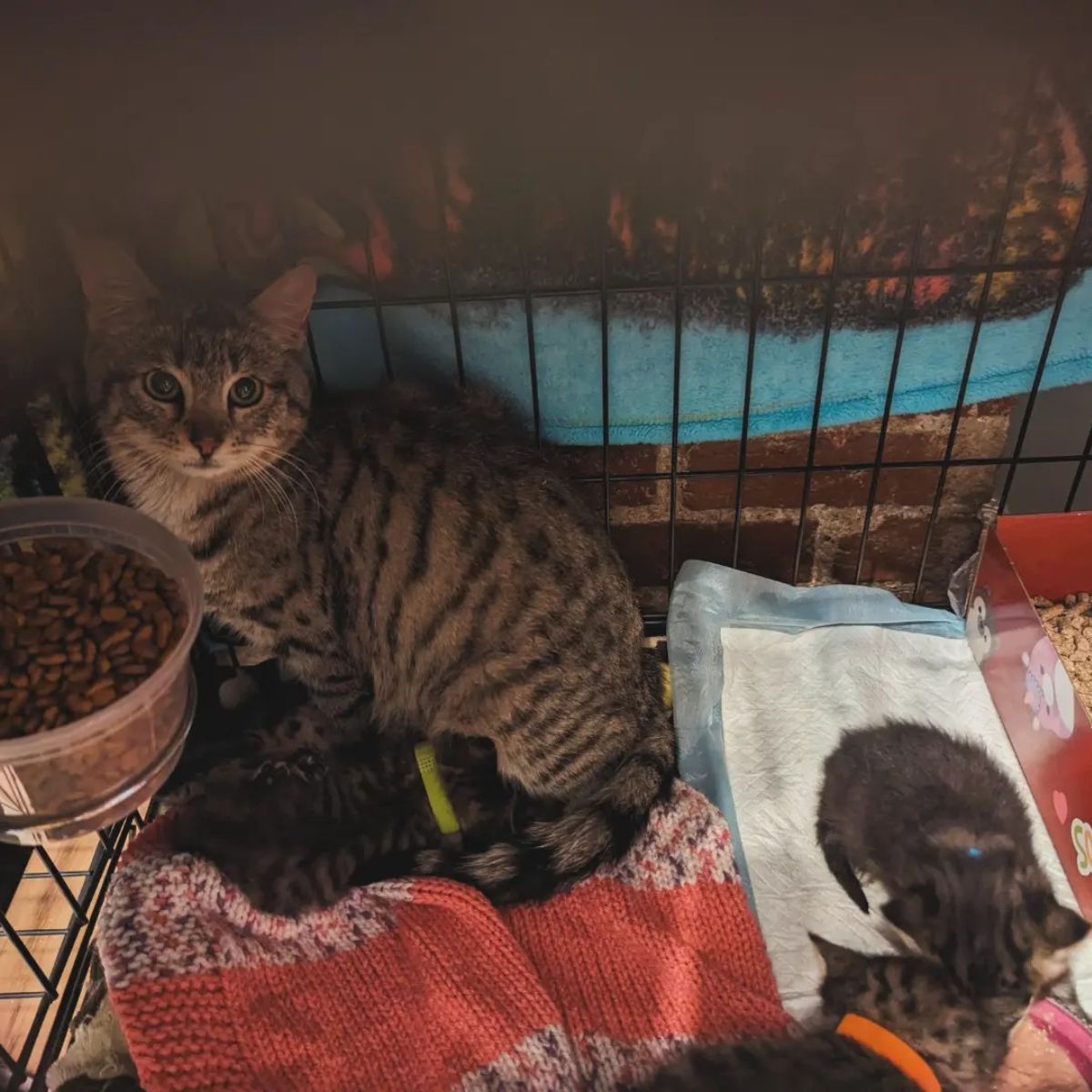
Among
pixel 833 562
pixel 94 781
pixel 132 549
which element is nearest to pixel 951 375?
pixel 833 562

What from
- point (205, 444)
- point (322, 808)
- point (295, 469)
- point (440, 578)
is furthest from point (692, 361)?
point (322, 808)

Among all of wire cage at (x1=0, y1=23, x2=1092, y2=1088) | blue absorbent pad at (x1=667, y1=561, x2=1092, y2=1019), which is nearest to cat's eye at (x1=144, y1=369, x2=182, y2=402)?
wire cage at (x1=0, y1=23, x2=1092, y2=1088)

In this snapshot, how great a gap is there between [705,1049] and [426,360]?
98 centimetres

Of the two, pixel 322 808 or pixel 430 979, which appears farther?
pixel 322 808

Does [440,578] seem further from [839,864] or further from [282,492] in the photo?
[839,864]

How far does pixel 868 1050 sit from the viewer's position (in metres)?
1.14

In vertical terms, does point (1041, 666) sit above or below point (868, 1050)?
Answer: above

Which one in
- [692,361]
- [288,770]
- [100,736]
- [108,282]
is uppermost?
[108,282]

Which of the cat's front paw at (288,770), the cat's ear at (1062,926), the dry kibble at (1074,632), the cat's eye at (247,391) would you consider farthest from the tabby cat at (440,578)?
the dry kibble at (1074,632)

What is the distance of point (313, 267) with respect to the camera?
1337 millimetres

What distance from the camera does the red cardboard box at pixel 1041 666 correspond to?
1.30 m

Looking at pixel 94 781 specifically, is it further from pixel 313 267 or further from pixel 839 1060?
pixel 839 1060

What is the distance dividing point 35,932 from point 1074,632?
1530mm

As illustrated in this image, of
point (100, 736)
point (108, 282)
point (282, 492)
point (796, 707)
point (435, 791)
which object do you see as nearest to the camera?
point (100, 736)
